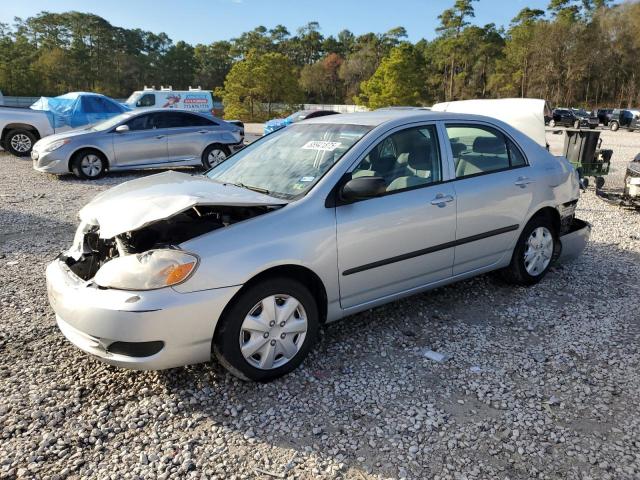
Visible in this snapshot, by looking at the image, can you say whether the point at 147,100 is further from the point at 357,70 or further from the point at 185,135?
the point at 357,70

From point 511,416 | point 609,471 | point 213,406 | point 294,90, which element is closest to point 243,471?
point 213,406

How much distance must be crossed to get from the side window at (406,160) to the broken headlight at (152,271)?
1297 mm

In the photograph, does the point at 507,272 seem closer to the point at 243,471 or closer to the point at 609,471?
the point at 609,471

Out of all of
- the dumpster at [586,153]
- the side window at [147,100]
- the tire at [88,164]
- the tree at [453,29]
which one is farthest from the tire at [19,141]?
the tree at [453,29]

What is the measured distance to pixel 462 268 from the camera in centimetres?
390

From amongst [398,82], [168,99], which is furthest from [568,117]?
[168,99]

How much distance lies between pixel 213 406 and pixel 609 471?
6.68ft

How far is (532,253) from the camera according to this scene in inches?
174

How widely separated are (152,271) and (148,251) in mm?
174

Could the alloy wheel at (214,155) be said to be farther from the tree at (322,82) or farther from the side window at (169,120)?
the tree at (322,82)

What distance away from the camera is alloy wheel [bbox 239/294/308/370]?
2.82 m

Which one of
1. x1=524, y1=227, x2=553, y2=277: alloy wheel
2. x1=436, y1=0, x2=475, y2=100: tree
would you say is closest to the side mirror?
x1=524, y1=227, x2=553, y2=277: alloy wheel

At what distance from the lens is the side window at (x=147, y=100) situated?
25016 mm

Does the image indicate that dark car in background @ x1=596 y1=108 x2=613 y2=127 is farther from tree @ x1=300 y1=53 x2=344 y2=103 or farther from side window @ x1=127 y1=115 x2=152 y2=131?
tree @ x1=300 y1=53 x2=344 y2=103
